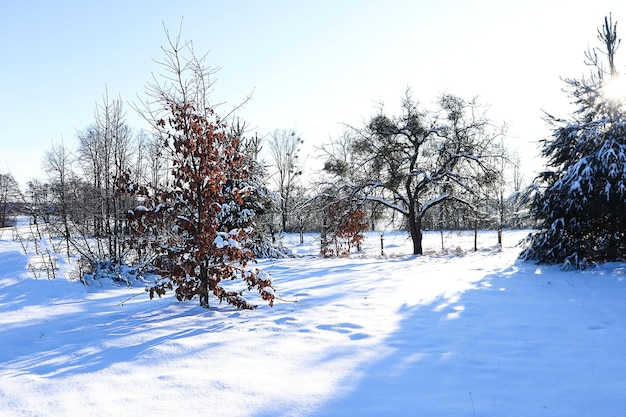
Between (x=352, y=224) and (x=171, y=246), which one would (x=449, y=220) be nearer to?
(x=352, y=224)

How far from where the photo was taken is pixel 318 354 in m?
Result: 3.96

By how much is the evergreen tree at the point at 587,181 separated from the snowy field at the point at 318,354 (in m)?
2.78

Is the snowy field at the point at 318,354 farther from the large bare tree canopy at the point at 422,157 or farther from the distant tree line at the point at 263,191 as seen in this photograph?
the large bare tree canopy at the point at 422,157

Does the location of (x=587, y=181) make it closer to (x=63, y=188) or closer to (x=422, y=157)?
(x=422, y=157)

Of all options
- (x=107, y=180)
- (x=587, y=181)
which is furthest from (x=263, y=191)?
(x=587, y=181)

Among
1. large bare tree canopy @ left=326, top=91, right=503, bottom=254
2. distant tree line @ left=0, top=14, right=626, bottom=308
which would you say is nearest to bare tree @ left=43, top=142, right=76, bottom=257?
distant tree line @ left=0, top=14, right=626, bottom=308

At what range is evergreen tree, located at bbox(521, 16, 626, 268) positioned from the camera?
354 inches

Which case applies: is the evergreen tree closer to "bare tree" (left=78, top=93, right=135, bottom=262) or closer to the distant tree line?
the distant tree line

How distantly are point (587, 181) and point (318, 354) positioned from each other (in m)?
8.75

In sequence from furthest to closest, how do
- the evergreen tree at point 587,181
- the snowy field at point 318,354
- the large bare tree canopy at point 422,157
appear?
the large bare tree canopy at point 422,157 < the evergreen tree at point 587,181 < the snowy field at point 318,354

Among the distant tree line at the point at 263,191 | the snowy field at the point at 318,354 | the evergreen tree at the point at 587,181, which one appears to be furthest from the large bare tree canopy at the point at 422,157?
the snowy field at the point at 318,354

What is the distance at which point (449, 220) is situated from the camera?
16.4m

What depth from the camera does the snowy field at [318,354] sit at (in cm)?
291

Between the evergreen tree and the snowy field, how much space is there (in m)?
2.78
